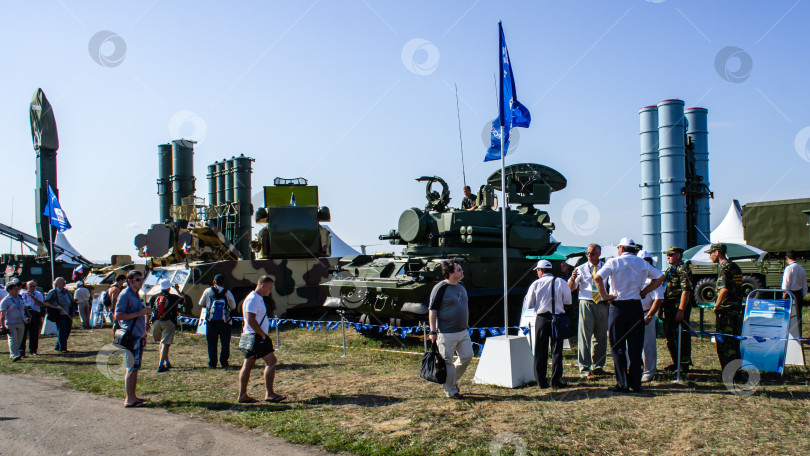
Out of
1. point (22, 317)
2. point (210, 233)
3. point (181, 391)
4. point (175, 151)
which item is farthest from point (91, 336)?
point (175, 151)

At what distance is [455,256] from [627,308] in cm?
505

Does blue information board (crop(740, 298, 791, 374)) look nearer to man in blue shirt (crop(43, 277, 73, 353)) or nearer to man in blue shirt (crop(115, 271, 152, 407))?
man in blue shirt (crop(115, 271, 152, 407))

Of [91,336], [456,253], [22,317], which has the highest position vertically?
[456,253]

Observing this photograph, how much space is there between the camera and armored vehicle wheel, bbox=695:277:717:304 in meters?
18.3

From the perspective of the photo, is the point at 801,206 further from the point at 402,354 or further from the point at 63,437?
the point at 63,437

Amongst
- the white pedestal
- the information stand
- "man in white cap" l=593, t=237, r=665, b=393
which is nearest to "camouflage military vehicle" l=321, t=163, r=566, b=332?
the white pedestal

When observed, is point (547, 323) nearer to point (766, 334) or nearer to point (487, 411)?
point (487, 411)

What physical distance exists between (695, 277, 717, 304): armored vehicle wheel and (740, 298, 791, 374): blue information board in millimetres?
10866

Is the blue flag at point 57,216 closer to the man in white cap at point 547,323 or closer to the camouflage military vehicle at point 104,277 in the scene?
the camouflage military vehicle at point 104,277

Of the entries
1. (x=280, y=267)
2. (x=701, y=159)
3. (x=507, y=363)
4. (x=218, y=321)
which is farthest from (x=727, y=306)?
(x=701, y=159)

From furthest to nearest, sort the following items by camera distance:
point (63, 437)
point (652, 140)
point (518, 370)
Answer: point (652, 140)
point (518, 370)
point (63, 437)

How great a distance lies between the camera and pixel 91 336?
16.1m

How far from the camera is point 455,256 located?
1202cm

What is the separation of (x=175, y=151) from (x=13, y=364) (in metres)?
21.5
